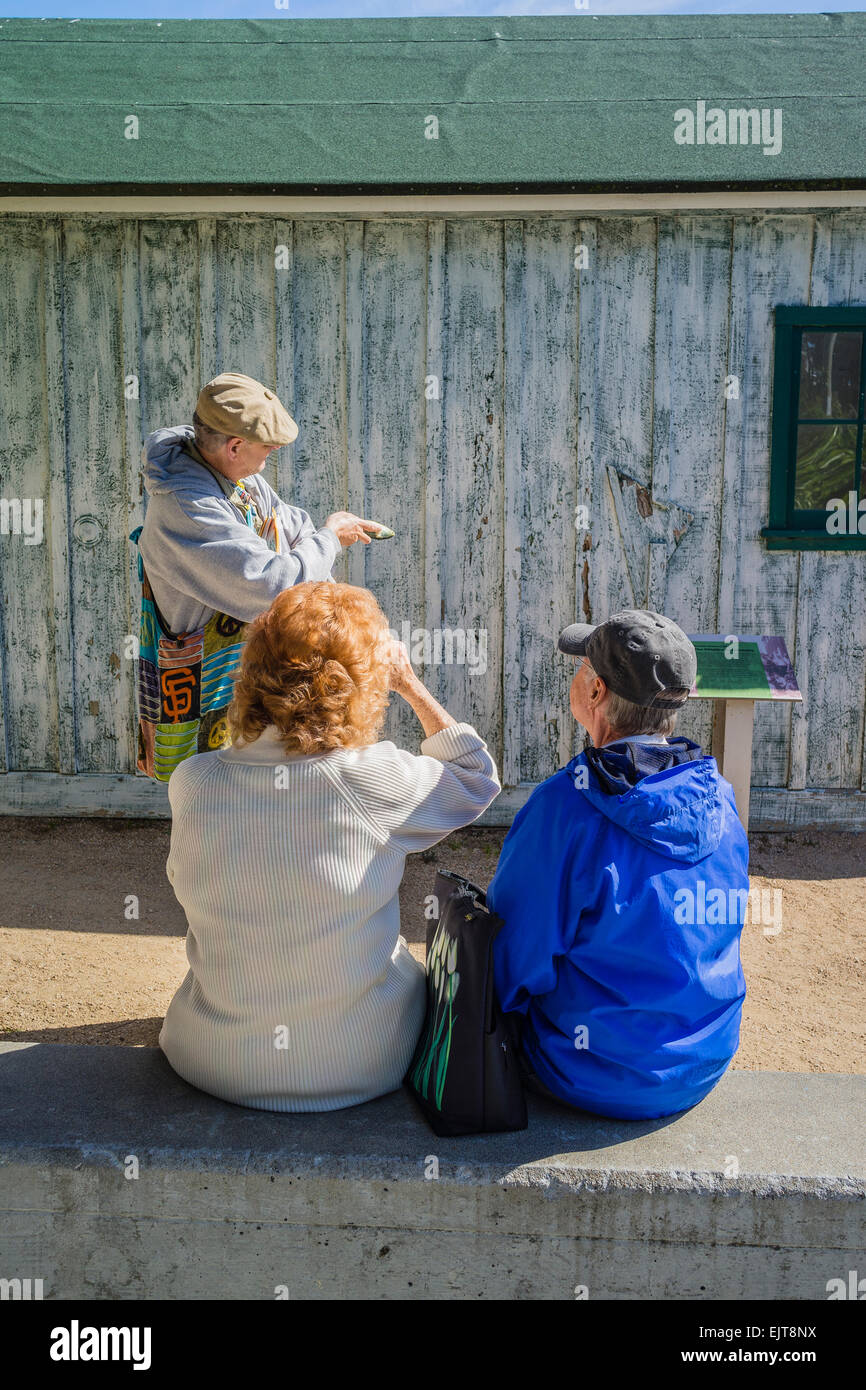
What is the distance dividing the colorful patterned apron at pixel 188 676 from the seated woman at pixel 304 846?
1150mm

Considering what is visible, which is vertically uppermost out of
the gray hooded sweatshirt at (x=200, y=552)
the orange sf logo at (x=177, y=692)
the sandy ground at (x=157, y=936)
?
the gray hooded sweatshirt at (x=200, y=552)

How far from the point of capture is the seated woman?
2.13 meters

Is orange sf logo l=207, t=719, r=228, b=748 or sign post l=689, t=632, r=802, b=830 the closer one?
orange sf logo l=207, t=719, r=228, b=748

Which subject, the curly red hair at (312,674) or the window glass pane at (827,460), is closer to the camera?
the curly red hair at (312,674)

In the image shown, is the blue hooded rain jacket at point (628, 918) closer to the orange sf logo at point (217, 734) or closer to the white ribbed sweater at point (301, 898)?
the white ribbed sweater at point (301, 898)

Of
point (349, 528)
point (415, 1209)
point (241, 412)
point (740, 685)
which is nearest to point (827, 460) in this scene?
point (740, 685)

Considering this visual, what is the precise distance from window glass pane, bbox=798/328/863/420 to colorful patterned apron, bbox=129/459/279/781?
3.55 meters

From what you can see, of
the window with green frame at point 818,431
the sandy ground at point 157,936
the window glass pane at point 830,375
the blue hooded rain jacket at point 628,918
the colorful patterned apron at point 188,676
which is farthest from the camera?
the window glass pane at point 830,375

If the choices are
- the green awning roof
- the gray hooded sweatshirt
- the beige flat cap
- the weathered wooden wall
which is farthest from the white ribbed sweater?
the green awning roof

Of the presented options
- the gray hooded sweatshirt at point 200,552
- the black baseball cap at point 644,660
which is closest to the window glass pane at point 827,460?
the gray hooded sweatshirt at point 200,552

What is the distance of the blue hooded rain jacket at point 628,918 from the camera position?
2.12 metres

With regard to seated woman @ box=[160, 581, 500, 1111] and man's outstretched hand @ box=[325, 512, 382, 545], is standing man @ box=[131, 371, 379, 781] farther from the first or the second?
seated woman @ box=[160, 581, 500, 1111]

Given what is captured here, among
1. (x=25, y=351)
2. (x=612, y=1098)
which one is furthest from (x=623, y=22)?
(x=612, y=1098)

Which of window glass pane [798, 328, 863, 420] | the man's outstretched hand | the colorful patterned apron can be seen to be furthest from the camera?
window glass pane [798, 328, 863, 420]
